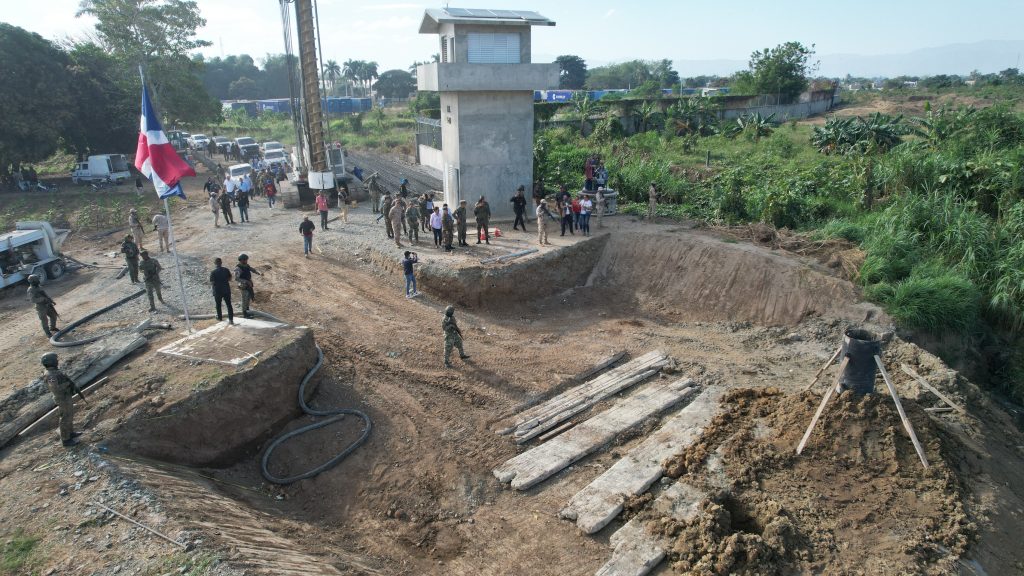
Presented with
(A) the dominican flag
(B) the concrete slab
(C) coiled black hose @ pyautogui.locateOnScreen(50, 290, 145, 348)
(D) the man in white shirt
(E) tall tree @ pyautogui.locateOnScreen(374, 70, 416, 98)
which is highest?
(E) tall tree @ pyautogui.locateOnScreen(374, 70, 416, 98)

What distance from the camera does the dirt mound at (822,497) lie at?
23.4 feet

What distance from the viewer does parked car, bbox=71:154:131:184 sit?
104 feet

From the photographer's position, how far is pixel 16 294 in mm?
16828

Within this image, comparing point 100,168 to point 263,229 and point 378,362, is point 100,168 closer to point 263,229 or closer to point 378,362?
point 263,229

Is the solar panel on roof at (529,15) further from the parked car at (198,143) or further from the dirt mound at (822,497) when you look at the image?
the parked car at (198,143)

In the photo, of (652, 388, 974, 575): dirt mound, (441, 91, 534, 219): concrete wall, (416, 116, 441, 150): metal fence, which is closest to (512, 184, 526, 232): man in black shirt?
(441, 91, 534, 219): concrete wall

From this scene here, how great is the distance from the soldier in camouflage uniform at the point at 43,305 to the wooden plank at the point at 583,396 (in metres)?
10.3

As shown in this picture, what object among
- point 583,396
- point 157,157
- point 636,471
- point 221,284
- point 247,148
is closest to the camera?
point 636,471

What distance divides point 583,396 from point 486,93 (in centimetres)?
1169

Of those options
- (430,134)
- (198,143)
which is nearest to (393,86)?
(198,143)

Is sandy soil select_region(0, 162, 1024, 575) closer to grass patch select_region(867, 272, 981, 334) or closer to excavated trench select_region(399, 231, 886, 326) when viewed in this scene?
excavated trench select_region(399, 231, 886, 326)

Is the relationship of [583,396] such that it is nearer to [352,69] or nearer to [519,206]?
[519,206]

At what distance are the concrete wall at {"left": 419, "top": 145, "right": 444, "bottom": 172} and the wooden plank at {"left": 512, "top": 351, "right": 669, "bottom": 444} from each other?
22553mm

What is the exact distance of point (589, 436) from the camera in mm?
10195
